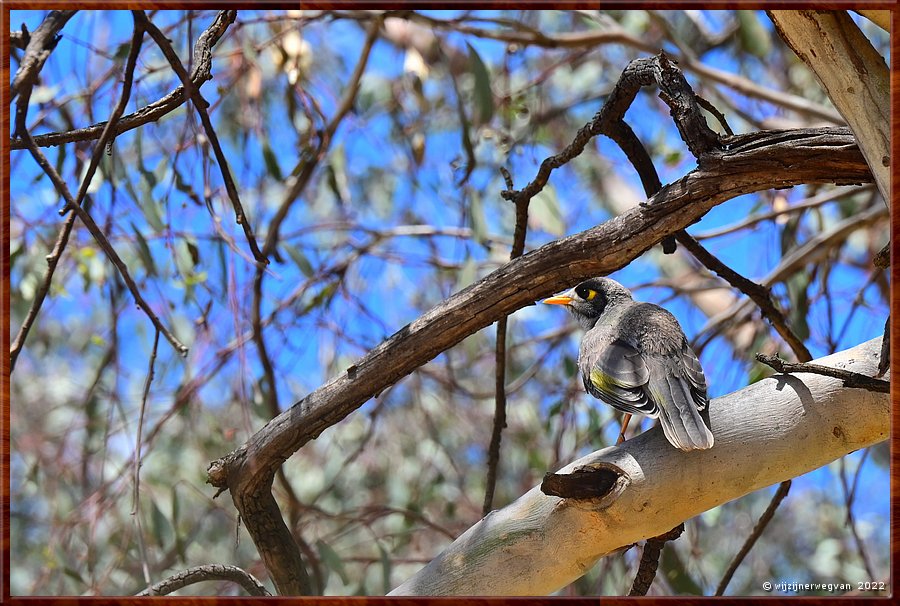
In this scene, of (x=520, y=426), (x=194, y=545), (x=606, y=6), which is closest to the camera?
(x=606, y=6)

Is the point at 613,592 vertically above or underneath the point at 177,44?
underneath

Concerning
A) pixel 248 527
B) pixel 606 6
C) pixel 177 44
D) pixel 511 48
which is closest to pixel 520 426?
pixel 511 48

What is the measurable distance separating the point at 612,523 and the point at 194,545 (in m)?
2.44

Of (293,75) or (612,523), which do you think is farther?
(293,75)

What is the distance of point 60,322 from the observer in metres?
3.73

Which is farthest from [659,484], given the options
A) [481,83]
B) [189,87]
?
[481,83]

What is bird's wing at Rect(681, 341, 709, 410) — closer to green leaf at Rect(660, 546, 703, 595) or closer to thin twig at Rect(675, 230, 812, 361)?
thin twig at Rect(675, 230, 812, 361)

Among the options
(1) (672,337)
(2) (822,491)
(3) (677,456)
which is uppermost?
(1) (672,337)

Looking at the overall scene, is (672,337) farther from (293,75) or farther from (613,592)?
(293,75)

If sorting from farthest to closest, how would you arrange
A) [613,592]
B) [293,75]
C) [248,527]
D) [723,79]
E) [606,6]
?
[723,79]
[293,75]
[613,592]
[248,527]
[606,6]

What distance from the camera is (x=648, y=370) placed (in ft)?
5.11

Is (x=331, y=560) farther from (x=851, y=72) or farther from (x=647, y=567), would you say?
(x=851, y=72)

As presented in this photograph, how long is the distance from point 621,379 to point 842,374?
0.37m

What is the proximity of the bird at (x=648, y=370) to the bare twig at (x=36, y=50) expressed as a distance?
100 cm
